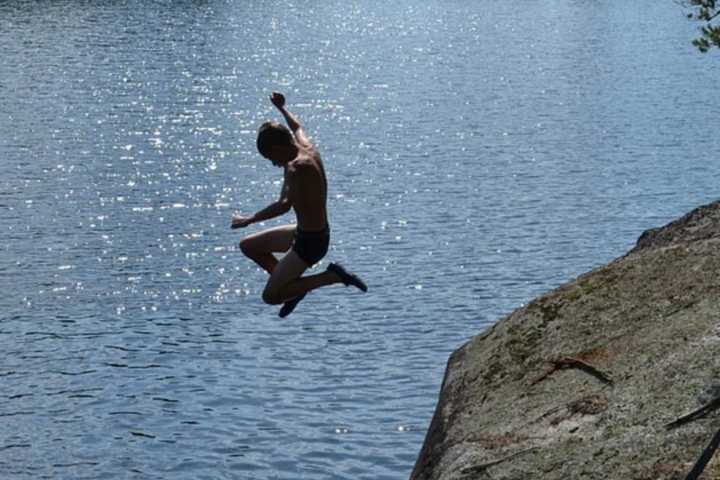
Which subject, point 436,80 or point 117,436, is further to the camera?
point 436,80

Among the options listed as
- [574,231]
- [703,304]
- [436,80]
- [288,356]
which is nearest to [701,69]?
[436,80]

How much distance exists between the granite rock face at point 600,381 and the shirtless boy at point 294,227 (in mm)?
2394

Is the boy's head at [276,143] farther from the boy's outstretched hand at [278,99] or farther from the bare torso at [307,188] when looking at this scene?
the boy's outstretched hand at [278,99]

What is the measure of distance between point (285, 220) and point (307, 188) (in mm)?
33013

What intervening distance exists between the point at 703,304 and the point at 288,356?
22.2m

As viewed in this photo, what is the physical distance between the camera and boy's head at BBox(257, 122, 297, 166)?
13.4 meters

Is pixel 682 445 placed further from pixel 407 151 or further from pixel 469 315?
pixel 407 151

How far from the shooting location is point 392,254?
41.3 m

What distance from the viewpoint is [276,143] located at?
13.6 metres

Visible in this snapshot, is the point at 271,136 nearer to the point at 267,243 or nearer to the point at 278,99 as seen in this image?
the point at 278,99

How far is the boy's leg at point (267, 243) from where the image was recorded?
14.7 metres

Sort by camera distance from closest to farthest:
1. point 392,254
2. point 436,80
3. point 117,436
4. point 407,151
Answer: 1. point 117,436
2. point 392,254
3. point 407,151
4. point 436,80

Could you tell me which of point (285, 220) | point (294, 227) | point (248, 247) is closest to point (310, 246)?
point (294, 227)

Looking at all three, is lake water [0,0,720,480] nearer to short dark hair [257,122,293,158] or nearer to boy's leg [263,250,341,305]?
boy's leg [263,250,341,305]
